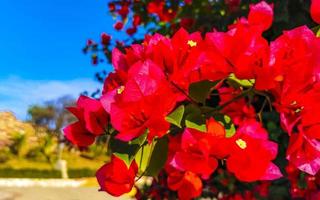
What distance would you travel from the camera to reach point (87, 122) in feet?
4.20

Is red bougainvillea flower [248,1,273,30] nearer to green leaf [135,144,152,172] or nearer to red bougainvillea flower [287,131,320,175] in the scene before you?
red bougainvillea flower [287,131,320,175]

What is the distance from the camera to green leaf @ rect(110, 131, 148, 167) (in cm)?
122

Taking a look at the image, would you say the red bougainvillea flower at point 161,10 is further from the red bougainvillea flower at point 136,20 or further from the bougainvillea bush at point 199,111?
the bougainvillea bush at point 199,111

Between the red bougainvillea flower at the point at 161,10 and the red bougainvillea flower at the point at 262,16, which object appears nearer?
the red bougainvillea flower at the point at 262,16

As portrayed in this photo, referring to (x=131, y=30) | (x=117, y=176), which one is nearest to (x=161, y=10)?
(x=131, y=30)

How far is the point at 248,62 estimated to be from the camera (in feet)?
4.17

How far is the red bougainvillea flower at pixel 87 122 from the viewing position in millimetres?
1287

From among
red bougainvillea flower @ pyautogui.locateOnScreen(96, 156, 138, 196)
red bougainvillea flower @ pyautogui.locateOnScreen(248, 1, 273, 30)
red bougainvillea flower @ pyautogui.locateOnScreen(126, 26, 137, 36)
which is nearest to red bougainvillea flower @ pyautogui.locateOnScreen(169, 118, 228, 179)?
red bougainvillea flower @ pyautogui.locateOnScreen(96, 156, 138, 196)

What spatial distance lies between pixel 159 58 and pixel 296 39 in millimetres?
320

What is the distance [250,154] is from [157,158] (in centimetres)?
20

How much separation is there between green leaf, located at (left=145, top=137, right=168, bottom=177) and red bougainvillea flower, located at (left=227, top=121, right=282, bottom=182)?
141 mm

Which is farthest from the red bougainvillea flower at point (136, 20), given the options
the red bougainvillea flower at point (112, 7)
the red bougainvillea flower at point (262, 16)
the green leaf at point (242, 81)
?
the green leaf at point (242, 81)

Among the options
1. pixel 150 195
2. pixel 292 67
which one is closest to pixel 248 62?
pixel 292 67

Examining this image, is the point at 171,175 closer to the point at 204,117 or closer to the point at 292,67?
the point at 204,117
